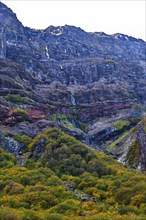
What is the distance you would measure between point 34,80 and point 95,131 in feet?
160

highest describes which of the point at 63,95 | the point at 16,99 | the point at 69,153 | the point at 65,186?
the point at 63,95

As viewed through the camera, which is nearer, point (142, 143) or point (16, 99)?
point (142, 143)

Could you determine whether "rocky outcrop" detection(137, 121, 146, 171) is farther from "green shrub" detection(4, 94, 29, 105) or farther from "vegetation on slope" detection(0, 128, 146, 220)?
"green shrub" detection(4, 94, 29, 105)

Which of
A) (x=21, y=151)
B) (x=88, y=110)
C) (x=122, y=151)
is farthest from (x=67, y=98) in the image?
(x=21, y=151)

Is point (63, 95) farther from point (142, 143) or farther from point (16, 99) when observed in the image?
point (142, 143)

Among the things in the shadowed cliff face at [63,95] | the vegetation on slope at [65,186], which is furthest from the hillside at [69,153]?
the shadowed cliff face at [63,95]

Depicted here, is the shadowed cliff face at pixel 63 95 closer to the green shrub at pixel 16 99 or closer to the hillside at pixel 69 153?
the green shrub at pixel 16 99

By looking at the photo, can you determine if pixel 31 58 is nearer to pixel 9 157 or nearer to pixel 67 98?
pixel 67 98

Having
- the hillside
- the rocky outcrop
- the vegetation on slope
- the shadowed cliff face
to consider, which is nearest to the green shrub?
the shadowed cliff face

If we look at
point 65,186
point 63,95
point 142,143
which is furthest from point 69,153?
point 63,95

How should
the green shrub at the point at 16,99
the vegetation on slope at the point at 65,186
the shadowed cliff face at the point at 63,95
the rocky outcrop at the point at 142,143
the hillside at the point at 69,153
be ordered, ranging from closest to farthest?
the vegetation on slope at the point at 65,186 → the hillside at the point at 69,153 → the rocky outcrop at the point at 142,143 → the shadowed cliff face at the point at 63,95 → the green shrub at the point at 16,99

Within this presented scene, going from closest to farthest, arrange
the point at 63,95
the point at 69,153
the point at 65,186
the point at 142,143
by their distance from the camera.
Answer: the point at 65,186
the point at 69,153
the point at 142,143
the point at 63,95

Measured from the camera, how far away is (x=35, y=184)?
152 feet

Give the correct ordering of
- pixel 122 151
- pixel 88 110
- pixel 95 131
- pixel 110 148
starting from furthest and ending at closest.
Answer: pixel 88 110 → pixel 95 131 → pixel 110 148 → pixel 122 151
